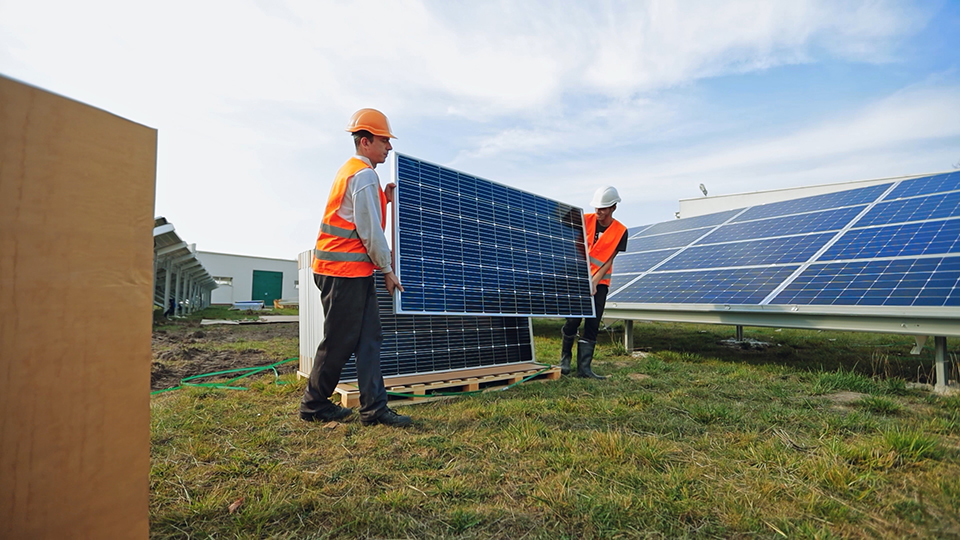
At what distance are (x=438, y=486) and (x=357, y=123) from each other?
99.4 inches

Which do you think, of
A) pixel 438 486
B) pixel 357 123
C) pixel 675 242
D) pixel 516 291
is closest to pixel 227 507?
pixel 438 486

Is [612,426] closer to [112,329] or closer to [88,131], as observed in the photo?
[112,329]

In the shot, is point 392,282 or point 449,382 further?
point 449,382

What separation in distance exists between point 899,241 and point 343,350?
640cm

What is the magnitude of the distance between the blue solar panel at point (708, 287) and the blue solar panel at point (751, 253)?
0.94 feet

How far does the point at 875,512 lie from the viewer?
74.0 inches

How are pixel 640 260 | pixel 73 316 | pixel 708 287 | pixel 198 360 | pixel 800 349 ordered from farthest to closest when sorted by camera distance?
pixel 640 260, pixel 800 349, pixel 708 287, pixel 198 360, pixel 73 316

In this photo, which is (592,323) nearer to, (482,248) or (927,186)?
(482,248)

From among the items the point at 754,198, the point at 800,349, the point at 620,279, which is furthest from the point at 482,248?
the point at 754,198

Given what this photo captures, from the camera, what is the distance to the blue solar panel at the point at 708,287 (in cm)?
555

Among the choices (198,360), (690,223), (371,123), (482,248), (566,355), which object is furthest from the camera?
(690,223)

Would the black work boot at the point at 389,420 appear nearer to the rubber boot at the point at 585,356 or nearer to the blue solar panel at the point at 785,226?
the rubber boot at the point at 585,356

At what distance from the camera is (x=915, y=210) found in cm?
605

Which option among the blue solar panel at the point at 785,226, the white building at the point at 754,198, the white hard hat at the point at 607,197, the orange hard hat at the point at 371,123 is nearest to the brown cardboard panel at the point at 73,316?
the orange hard hat at the point at 371,123
